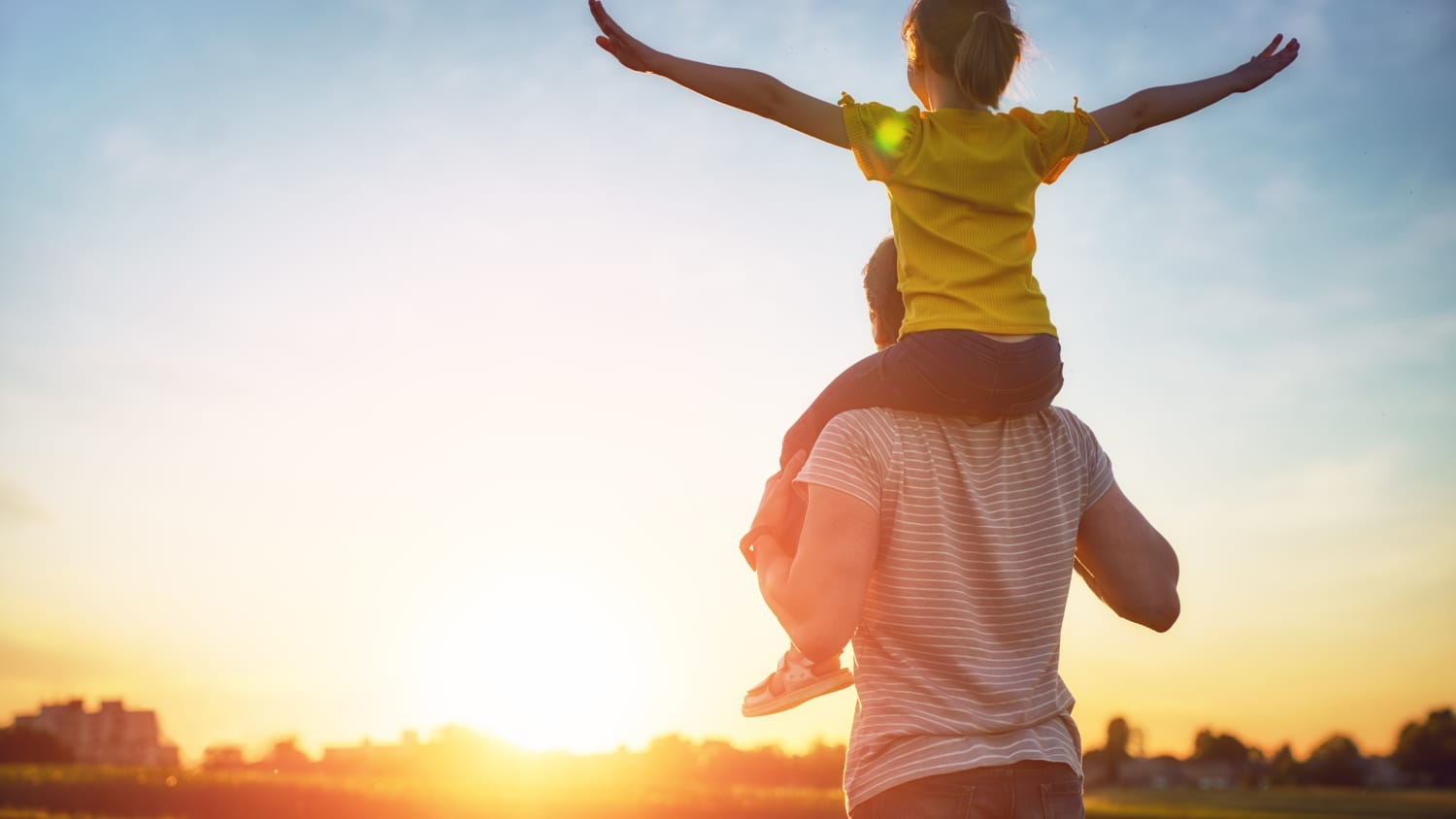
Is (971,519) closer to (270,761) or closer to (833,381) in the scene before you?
(833,381)

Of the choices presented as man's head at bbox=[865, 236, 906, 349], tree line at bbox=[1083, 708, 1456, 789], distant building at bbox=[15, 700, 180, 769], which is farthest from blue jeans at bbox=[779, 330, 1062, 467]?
tree line at bbox=[1083, 708, 1456, 789]

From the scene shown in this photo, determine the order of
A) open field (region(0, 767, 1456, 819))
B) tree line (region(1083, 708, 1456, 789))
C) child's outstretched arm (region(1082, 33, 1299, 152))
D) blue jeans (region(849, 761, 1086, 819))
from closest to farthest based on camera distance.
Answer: blue jeans (region(849, 761, 1086, 819)), child's outstretched arm (region(1082, 33, 1299, 152)), open field (region(0, 767, 1456, 819)), tree line (region(1083, 708, 1456, 789))

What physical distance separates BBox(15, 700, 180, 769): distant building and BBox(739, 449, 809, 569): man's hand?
47.7 metres

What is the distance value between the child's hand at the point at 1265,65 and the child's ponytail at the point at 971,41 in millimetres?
648

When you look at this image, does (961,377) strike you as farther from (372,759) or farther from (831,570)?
(372,759)

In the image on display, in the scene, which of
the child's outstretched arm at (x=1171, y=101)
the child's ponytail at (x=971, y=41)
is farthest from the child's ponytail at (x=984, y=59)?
the child's outstretched arm at (x=1171, y=101)

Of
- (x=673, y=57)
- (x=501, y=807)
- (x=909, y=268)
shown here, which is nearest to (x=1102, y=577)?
(x=909, y=268)

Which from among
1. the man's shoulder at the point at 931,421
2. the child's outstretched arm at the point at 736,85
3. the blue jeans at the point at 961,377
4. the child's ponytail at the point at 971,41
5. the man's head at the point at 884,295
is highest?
the child's ponytail at the point at 971,41

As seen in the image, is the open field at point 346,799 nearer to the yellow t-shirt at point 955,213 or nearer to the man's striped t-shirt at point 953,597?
the man's striped t-shirt at point 953,597

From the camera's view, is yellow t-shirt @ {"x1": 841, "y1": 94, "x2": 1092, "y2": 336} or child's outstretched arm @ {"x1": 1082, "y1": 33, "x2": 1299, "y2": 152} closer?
yellow t-shirt @ {"x1": 841, "y1": 94, "x2": 1092, "y2": 336}

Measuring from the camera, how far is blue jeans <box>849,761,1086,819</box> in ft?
6.32

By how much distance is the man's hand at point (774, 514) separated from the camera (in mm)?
2211

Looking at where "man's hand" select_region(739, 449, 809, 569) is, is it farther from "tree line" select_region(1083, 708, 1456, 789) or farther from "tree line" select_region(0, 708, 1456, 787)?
"tree line" select_region(1083, 708, 1456, 789)

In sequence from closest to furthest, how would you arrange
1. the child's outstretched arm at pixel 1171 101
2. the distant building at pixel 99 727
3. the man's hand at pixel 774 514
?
the man's hand at pixel 774 514 → the child's outstretched arm at pixel 1171 101 → the distant building at pixel 99 727
